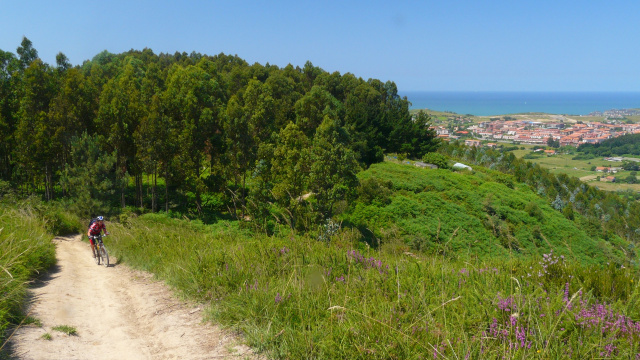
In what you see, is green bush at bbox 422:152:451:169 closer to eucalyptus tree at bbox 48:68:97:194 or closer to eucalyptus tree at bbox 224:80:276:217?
eucalyptus tree at bbox 224:80:276:217

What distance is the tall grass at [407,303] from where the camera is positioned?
3100 millimetres

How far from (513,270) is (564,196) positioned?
6678cm

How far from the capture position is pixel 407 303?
388 cm

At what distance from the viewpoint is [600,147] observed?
507 ft

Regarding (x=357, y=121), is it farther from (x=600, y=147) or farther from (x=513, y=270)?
(x=600, y=147)

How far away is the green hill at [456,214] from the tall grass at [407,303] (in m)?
14.4

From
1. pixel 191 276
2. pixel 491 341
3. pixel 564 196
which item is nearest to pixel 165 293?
pixel 191 276

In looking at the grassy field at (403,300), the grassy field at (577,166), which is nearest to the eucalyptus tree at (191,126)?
the grassy field at (403,300)

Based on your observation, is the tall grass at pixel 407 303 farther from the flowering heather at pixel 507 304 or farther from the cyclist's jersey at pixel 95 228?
the cyclist's jersey at pixel 95 228

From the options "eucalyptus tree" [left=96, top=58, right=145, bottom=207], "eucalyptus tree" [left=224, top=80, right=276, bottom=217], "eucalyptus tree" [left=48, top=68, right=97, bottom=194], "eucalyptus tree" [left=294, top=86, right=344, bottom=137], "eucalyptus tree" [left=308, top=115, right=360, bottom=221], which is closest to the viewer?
"eucalyptus tree" [left=308, top=115, right=360, bottom=221]

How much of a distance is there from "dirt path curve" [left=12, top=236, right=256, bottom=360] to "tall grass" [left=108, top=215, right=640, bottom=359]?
275mm

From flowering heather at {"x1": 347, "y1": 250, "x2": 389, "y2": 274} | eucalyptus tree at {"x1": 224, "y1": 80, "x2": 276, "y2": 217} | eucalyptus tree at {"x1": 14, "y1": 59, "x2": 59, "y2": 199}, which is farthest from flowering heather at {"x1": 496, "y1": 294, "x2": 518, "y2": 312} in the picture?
eucalyptus tree at {"x1": 14, "y1": 59, "x2": 59, "y2": 199}

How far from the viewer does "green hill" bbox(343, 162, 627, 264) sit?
23.0 m

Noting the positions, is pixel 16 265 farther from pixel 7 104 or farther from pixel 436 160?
pixel 436 160
